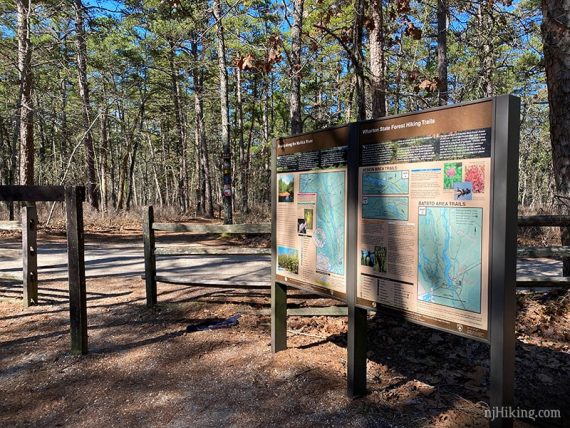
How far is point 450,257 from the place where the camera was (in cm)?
274

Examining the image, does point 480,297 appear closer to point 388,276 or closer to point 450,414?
point 388,276

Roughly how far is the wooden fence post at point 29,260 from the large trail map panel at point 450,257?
584 centimetres

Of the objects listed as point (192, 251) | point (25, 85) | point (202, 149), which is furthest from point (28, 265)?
point (202, 149)

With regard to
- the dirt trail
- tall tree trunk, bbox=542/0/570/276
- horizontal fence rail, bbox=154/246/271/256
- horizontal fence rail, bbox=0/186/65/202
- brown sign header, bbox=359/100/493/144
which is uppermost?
tall tree trunk, bbox=542/0/570/276

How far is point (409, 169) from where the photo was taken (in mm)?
2998

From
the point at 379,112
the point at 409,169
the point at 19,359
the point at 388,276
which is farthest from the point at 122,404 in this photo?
the point at 379,112

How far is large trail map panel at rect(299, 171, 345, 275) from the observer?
3654 millimetres

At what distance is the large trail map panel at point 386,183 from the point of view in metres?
3.04

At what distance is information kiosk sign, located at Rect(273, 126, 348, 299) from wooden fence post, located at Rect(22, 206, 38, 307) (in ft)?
13.5

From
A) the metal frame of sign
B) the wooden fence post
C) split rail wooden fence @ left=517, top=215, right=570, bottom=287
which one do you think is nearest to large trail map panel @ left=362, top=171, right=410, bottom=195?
the metal frame of sign

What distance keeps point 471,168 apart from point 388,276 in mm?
1032

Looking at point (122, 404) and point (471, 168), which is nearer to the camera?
point (471, 168)

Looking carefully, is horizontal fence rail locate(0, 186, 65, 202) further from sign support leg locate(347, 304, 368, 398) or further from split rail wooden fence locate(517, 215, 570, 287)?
split rail wooden fence locate(517, 215, 570, 287)

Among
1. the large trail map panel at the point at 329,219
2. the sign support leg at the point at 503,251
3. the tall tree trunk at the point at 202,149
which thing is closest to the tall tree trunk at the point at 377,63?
the large trail map panel at the point at 329,219
